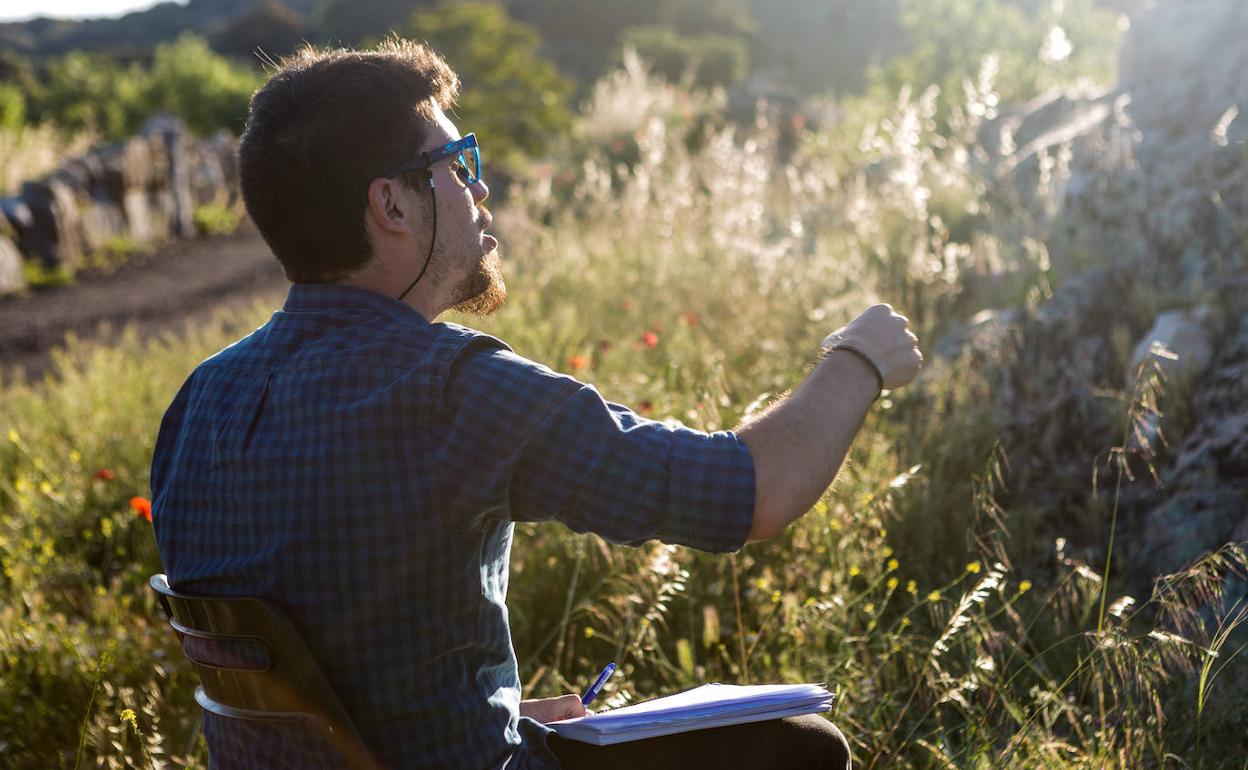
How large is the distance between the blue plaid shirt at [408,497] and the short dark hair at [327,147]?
0.41 ft

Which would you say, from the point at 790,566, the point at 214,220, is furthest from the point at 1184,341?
the point at 214,220

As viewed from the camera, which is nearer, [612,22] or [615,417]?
[615,417]

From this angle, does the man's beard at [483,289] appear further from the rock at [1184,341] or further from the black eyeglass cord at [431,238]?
the rock at [1184,341]

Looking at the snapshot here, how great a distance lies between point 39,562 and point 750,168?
4448mm

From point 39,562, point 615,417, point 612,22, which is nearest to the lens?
point 615,417

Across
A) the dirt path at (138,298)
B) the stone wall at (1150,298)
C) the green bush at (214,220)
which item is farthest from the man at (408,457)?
the green bush at (214,220)

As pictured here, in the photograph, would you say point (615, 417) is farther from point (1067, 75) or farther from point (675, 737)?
point (1067, 75)

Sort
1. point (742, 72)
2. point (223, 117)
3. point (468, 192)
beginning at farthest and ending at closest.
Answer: point (742, 72) < point (223, 117) < point (468, 192)

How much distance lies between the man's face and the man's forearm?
0.61 meters

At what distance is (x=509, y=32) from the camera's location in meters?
16.1

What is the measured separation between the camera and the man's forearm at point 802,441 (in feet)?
4.86

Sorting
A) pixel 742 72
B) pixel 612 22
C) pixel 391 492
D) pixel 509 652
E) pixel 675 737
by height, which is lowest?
pixel 675 737

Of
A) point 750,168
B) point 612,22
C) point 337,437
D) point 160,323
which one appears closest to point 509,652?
point 337,437

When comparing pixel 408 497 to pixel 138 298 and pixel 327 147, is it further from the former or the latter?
pixel 138 298
